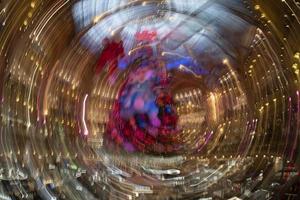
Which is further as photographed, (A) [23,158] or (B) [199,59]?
(B) [199,59]

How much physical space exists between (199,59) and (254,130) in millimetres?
131

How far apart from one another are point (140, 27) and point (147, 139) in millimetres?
157

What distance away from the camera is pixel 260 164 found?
76 cm

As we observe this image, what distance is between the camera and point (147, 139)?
2.43 ft

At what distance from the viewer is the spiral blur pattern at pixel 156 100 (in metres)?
0.68

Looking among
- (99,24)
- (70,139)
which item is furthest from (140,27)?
(70,139)

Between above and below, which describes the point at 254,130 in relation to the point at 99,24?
below

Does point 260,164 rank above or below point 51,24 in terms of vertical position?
below

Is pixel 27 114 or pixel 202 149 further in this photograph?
pixel 202 149

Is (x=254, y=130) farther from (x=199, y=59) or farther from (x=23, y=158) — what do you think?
(x=23, y=158)

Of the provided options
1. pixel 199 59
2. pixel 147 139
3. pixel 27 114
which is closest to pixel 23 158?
pixel 27 114

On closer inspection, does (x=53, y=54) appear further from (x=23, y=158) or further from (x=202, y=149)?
(x=202, y=149)

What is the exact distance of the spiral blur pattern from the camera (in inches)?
27.0

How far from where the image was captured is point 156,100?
748 mm
